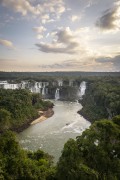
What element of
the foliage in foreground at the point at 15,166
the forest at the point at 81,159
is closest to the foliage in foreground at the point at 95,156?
the forest at the point at 81,159

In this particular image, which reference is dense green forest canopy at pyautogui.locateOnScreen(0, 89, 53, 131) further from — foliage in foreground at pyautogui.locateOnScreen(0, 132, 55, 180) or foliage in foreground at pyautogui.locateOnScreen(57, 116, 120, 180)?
foliage in foreground at pyautogui.locateOnScreen(57, 116, 120, 180)

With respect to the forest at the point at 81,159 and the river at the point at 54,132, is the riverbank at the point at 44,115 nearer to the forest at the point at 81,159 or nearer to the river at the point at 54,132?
the river at the point at 54,132

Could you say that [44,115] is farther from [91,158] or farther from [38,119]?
[91,158]

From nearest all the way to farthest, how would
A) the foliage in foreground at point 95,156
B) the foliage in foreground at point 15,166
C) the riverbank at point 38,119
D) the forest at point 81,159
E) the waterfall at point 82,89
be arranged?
the foliage in foreground at point 95,156 < the forest at point 81,159 < the foliage in foreground at point 15,166 < the riverbank at point 38,119 < the waterfall at point 82,89

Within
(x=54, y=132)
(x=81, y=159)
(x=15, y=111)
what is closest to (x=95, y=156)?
(x=81, y=159)

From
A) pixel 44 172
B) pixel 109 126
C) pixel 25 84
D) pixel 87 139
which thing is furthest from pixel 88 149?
pixel 25 84

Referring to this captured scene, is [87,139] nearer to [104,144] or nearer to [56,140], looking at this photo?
[104,144]

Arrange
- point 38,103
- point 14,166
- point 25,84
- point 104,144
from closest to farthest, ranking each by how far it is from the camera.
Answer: point 104,144
point 14,166
point 38,103
point 25,84

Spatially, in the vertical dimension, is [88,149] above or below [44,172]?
above

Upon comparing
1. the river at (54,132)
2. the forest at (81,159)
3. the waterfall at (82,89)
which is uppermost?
the forest at (81,159)
